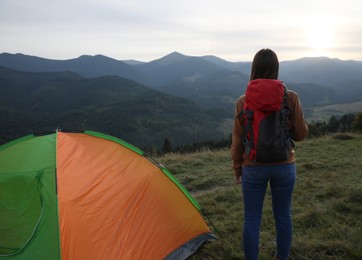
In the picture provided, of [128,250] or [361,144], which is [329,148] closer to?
[361,144]

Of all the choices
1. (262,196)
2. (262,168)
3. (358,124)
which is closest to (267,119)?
(262,168)

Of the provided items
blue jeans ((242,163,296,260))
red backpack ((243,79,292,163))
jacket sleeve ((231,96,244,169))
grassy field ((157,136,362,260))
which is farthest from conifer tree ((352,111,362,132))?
red backpack ((243,79,292,163))

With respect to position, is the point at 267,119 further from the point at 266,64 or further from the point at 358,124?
the point at 358,124

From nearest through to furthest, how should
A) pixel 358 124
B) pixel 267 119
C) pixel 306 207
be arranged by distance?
pixel 267 119 → pixel 306 207 → pixel 358 124

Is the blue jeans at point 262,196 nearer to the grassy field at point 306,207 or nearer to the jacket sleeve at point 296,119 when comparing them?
the jacket sleeve at point 296,119

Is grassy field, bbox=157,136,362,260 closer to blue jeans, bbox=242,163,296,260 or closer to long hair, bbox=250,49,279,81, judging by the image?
blue jeans, bbox=242,163,296,260

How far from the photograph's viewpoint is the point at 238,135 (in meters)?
3.63

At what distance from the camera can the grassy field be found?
4.89 metres

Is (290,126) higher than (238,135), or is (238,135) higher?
(290,126)

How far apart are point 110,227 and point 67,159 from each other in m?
1.31

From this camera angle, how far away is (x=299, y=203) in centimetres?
721

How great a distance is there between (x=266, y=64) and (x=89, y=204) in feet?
10.2

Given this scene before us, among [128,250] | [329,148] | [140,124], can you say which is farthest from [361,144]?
[140,124]

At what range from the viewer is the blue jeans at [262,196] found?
351 cm
